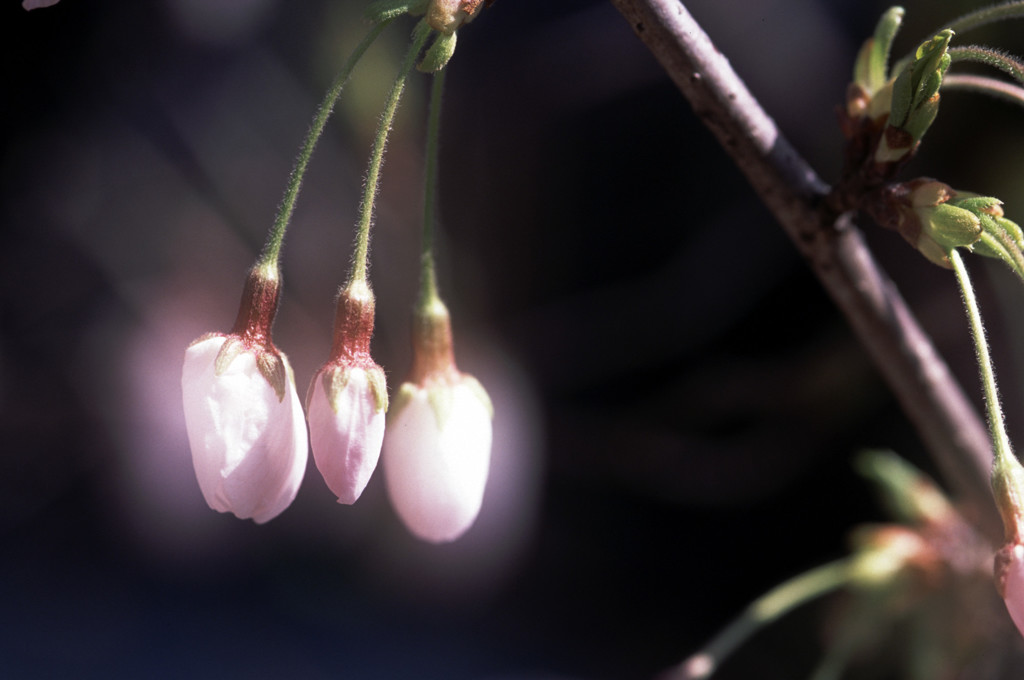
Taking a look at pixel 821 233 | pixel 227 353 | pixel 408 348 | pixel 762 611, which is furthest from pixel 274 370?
pixel 408 348

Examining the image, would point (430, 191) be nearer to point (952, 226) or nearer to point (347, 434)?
point (347, 434)

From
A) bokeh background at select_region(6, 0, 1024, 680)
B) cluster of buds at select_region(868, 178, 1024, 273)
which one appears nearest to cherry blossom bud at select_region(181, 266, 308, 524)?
cluster of buds at select_region(868, 178, 1024, 273)

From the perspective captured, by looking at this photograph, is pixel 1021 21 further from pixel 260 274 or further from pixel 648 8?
pixel 260 274

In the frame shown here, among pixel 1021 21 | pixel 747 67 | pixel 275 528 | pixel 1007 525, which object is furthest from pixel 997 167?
pixel 275 528

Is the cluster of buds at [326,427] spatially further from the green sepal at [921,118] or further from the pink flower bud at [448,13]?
the green sepal at [921,118]

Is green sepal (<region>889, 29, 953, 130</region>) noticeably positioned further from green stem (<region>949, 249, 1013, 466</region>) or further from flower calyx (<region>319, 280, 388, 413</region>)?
flower calyx (<region>319, 280, 388, 413</region>)

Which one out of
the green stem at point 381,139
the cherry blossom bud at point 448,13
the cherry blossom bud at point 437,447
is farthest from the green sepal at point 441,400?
the cherry blossom bud at point 448,13

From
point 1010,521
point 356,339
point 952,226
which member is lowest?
point 1010,521
